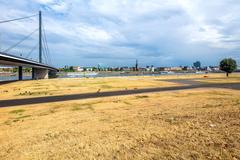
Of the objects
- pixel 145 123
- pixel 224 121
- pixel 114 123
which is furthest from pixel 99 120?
pixel 224 121

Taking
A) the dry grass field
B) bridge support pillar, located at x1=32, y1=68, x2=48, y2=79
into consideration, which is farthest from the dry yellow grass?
bridge support pillar, located at x1=32, y1=68, x2=48, y2=79

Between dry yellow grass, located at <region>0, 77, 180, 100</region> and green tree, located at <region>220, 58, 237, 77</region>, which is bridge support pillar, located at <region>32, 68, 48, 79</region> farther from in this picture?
green tree, located at <region>220, 58, 237, 77</region>

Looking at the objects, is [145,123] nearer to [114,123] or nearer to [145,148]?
[114,123]

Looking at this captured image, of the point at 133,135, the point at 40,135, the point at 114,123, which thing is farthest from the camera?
the point at 114,123

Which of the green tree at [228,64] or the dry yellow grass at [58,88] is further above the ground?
the green tree at [228,64]

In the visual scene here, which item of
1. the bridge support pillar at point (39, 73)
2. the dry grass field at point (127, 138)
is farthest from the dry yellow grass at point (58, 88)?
the bridge support pillar at point (39, 73)

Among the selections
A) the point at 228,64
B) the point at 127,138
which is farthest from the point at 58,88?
the point at 228,64

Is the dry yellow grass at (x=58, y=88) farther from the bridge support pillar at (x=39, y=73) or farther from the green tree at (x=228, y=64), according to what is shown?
the green tree at (x=228, y=64)

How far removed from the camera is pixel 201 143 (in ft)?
23.2

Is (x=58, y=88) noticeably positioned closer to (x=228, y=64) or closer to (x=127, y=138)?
(x=127, y=138)

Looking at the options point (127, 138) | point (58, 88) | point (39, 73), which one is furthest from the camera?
point (39, 73)

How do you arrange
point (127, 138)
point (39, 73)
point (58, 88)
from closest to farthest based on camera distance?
point (127, 138), point (58, 88), point (39, 73)

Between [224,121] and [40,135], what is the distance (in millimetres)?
9297

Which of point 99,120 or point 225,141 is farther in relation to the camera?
point 99,120
